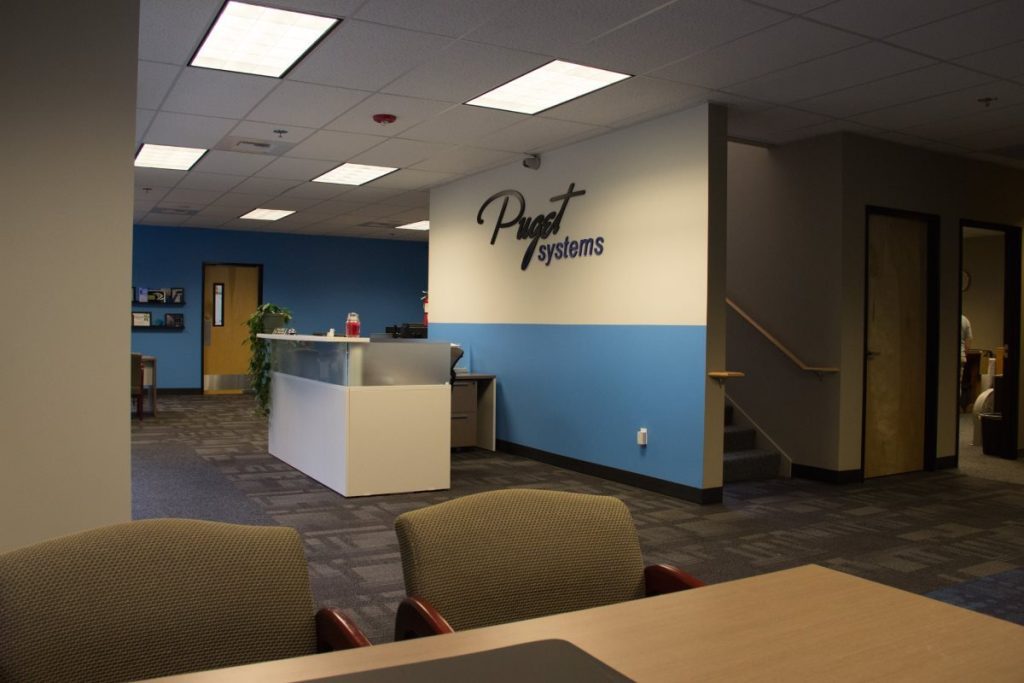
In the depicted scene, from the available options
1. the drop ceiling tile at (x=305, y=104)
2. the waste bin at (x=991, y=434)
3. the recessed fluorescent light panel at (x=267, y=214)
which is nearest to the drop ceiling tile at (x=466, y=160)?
the drop ceiling tile at (x=305, y=104)

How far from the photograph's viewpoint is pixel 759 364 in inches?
269

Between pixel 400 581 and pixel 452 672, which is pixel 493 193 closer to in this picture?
pixel 400 581

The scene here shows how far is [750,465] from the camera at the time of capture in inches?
252

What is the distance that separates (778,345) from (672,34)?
313 cm

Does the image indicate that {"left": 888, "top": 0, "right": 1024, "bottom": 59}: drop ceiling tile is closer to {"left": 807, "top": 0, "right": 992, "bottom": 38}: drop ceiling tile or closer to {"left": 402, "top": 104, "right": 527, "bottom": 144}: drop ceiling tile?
{"left": 807, "top": 0, "right": 992, "bottom": 38}: drop ceiling tile

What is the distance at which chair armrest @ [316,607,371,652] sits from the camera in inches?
54.6

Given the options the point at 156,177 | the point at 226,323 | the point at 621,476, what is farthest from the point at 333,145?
the point at 226,323

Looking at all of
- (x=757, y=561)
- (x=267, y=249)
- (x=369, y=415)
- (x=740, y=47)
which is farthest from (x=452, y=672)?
(x=267, y=249)

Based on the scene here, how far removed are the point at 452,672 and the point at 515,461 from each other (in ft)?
20.0

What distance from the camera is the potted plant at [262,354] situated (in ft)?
24.0

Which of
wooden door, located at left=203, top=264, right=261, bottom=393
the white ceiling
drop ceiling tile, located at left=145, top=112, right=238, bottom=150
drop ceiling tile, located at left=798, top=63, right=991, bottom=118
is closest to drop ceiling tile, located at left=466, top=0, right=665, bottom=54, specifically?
the white ceiling

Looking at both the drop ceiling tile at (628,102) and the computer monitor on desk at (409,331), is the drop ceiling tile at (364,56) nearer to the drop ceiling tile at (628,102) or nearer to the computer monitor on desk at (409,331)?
the drop ceiling tile at (628,102)

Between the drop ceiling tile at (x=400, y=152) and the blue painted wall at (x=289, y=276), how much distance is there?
629 centimetres

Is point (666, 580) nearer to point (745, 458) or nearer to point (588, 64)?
point (588, 64)
